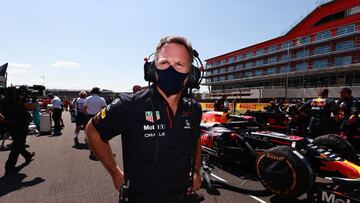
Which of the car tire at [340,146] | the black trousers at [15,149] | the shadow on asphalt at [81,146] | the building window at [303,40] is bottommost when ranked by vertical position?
the shadow on asphalt at [81,146]

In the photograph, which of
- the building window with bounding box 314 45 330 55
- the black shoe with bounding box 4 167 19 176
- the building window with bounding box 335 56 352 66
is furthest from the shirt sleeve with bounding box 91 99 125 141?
the building window with bounding box 314 45 330 55

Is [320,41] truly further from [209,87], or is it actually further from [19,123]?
[19,123]

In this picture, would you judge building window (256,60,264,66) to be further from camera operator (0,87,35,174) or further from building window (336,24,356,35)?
camera operator (0,87,35,174)

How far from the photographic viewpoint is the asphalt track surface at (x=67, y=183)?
421cm

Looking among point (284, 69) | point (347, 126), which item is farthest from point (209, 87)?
point (347, 126)

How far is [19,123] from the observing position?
5867 millimetres

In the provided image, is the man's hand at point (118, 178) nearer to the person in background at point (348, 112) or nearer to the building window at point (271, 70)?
the person in background at point (348, 112)

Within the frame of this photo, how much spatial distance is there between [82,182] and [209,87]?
3214 inches

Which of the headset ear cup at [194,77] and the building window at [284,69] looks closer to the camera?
the headset ear cup at [194,77]

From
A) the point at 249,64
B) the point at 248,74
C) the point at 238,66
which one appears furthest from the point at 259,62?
the point at 238,66

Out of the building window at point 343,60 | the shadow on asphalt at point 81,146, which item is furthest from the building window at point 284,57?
the shadow on asphalt at point 81,146

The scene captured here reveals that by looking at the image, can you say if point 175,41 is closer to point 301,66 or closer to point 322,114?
point 322,114

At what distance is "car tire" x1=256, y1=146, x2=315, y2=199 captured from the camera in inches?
138

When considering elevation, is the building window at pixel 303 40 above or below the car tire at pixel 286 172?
above
